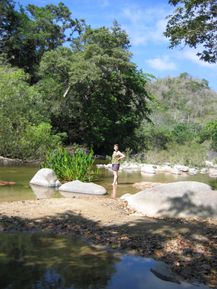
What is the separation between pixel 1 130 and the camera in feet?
69.2

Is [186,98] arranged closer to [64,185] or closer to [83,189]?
[64,185]

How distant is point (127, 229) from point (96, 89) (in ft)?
91.2

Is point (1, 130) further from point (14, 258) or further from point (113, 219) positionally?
Answer: point (14, 258)

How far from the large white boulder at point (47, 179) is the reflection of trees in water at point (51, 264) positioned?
6851 mm

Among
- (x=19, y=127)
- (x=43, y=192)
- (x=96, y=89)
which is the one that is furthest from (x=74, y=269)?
(x=96, y=89)

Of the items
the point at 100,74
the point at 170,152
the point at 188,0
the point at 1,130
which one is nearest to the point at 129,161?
the point at 170,152

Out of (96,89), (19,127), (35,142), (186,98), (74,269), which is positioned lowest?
(74,269)

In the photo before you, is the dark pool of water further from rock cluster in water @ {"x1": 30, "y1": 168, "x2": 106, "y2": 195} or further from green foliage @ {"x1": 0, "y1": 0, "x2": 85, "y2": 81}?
green foliage @ {"x1": 0, "y1": 0, "x2": 85, "y2": 81}

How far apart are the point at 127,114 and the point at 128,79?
3.25 metres

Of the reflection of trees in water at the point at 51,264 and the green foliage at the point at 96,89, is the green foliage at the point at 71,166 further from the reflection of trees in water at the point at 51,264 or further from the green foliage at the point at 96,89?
the green foliage at the point at 96,89

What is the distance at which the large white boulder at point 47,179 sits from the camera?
1340cm

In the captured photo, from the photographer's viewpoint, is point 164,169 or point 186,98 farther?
point 186,98

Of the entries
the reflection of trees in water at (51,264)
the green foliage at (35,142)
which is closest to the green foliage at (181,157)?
the green foliage at (35,142)

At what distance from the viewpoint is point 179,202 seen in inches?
344
